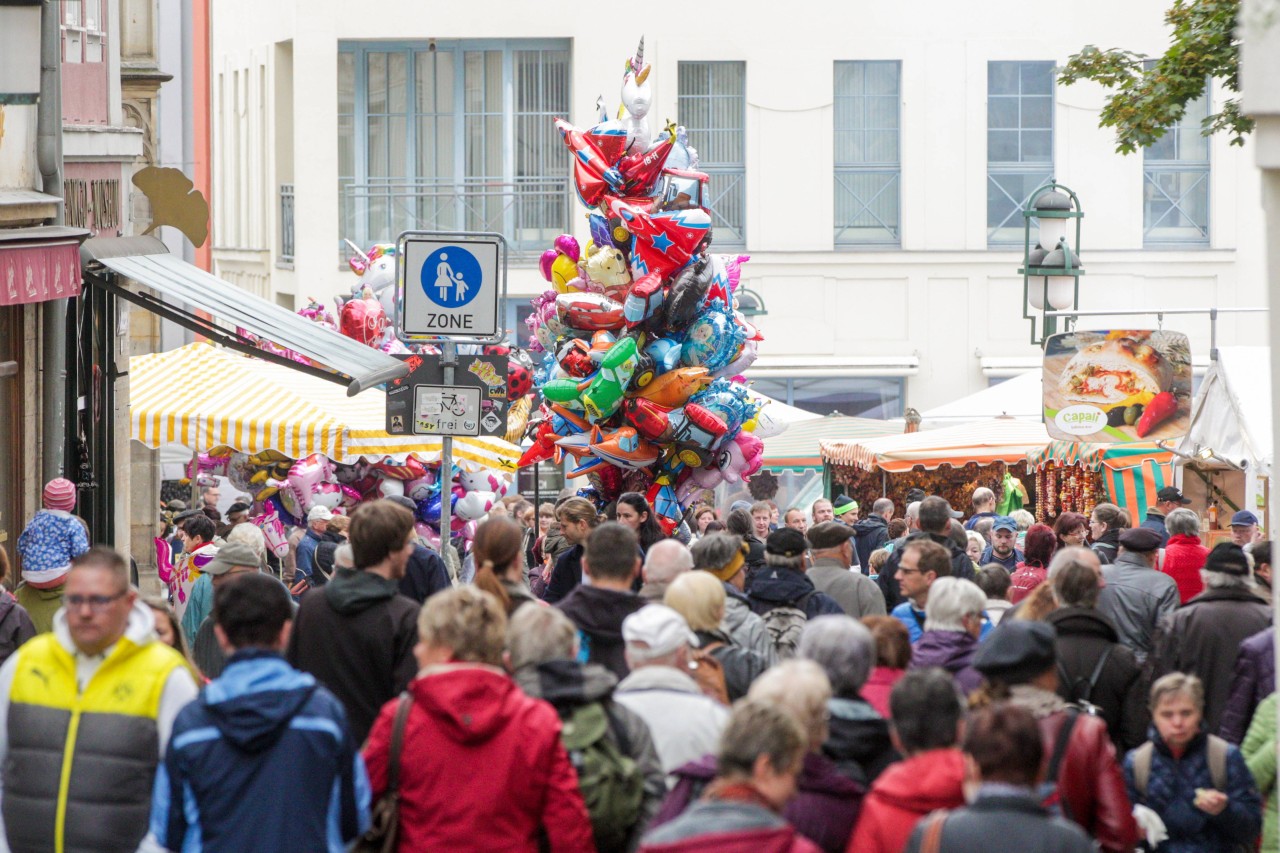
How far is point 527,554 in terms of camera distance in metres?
15.4

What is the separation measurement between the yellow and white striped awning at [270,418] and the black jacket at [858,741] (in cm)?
1137

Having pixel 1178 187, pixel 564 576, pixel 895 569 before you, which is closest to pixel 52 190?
pixel 564 576

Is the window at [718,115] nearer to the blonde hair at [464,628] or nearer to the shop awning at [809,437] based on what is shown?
the shop awning at [809,437]

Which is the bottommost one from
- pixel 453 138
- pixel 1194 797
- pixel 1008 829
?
pixel 1194 797

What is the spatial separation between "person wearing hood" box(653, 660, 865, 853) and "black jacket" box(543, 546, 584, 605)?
5.08 metres

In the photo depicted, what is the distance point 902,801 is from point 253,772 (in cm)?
164

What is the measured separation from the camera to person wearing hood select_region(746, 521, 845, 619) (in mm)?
8281

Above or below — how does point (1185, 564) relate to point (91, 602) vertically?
below

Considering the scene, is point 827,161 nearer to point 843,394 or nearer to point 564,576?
point 843,394

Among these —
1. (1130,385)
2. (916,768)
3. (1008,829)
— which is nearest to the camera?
(1008,829)

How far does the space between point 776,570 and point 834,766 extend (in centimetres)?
315

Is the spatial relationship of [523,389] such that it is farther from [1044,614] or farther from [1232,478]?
[1044,614]

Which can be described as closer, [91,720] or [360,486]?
[91,720]

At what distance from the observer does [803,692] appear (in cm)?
514
